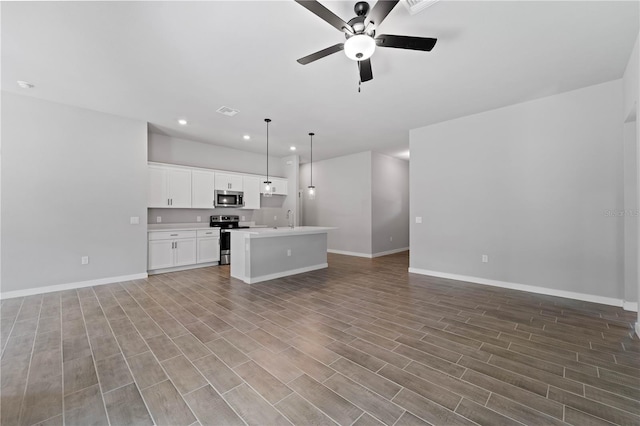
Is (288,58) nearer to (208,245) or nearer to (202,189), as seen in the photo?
(202,189)

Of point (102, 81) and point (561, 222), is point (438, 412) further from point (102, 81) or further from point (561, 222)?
point (102, 81)

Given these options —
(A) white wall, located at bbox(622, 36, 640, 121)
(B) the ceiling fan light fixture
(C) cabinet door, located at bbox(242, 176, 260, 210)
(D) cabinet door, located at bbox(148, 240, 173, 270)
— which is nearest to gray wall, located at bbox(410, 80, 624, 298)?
(A) white wall, located at bbox(622, 36, 640, 121)

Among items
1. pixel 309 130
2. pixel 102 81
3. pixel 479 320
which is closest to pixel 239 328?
pixel 479 320

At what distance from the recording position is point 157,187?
545cm

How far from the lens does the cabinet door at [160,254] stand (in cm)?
518

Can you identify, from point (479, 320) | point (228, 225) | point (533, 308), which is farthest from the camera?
point (228, 225)

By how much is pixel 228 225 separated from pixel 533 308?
617 cm

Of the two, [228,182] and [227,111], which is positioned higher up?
[227,111]

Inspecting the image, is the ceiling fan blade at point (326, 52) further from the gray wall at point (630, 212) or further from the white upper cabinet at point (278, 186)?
the white upper cabinet at point (278, 186)

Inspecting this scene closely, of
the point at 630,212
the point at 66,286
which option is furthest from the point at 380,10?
the point at 66,286

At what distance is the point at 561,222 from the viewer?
12.7 feet

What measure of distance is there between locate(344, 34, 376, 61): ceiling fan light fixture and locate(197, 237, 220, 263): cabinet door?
5158mm

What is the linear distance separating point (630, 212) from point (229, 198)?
7.06m

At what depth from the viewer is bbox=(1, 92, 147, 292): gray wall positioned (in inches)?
152
